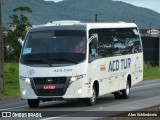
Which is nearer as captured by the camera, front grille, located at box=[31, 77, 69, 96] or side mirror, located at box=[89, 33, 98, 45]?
front grille, located at box=[31, 77, 69, 96]

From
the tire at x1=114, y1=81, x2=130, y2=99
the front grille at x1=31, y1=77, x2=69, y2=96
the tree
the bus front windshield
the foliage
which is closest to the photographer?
the front grille at x1=31, y1=77, x2=69, y2=96

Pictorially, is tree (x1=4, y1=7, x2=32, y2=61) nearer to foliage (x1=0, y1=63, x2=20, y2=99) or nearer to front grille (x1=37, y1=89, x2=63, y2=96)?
foliage (x1=0, y1=63, x2=20, y2=99)

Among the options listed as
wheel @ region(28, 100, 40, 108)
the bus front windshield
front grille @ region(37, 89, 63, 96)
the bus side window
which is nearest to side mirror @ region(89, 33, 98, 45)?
the bus side window

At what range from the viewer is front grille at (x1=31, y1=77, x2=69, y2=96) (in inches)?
856

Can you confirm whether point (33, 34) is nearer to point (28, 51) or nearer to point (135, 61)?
point (28, 51)

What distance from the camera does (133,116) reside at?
16766mm

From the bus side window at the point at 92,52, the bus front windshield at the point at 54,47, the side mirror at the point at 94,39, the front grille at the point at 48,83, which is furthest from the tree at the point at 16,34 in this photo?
the front grille at the point at 48,83

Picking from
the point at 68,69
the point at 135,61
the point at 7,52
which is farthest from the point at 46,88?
the point at 7,52

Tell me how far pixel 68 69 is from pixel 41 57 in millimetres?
1105

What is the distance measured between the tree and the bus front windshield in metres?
52.6

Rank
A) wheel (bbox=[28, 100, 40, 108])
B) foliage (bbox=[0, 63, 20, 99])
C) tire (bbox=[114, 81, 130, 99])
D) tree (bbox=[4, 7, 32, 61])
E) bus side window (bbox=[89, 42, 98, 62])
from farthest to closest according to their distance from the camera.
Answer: tree (bbox=[4, 7, 32, 61]) → foliage (bbox=[0, 63, 20, 99]) → tire (bbox=[114, 81, 130, 99]) → wheel (bbox=[28, 100, 40, 108]) → bus side window (bbox=[89, 42, 98, 62])

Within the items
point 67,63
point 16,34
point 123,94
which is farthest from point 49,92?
point 16,34

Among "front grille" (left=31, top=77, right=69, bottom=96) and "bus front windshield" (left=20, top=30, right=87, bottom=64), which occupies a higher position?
"bus front windshield" (left=20, top=30, right=87, bottom=64)

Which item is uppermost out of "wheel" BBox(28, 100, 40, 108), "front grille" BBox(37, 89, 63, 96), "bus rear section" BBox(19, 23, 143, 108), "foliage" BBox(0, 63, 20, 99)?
"bus rear section" BBox(19, 23, 143, 108)
